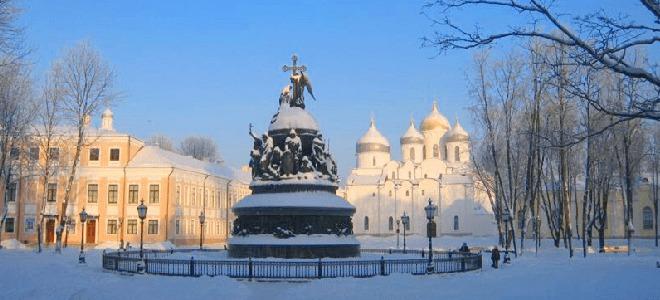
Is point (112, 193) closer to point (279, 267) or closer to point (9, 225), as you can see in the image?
point (9, 225)

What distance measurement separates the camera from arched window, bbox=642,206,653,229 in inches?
2726

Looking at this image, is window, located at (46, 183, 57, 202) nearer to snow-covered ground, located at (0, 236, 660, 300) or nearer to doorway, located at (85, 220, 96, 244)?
doorway, located at (85, 220, 96, 244)

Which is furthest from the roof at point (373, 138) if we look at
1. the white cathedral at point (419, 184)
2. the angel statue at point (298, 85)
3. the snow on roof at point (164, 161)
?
the angel statue at point (298, 85)

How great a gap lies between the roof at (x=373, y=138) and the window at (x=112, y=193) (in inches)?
2039

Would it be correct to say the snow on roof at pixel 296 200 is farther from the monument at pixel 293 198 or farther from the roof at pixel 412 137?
the roof at pixel 412 137

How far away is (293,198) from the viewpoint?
23.6 m

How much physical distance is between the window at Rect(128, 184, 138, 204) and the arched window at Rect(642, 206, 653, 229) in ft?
166

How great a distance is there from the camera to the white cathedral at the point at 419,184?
8538 cm

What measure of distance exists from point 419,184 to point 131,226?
44.6 meters

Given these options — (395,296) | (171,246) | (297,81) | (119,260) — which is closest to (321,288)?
(395,296)

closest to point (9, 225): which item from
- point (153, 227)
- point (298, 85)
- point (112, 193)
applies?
point (112, 193)

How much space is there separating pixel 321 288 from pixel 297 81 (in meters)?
10.8

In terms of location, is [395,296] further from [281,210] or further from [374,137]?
[374,137]

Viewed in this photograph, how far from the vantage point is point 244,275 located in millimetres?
19656
